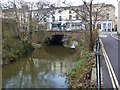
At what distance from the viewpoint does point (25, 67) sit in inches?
1217

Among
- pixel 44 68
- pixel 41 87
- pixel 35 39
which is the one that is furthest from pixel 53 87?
pixel 35 39

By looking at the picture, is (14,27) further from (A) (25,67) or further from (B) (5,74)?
(B) (5,74)

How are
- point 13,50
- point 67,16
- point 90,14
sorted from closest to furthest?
point 90,14 → point 13,50 → point 67,16

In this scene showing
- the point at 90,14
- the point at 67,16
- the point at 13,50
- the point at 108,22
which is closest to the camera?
the point at 90,14

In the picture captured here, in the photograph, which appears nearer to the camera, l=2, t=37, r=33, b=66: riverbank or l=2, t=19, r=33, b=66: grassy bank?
l=2, t=37, r=33, b=66: riverbank

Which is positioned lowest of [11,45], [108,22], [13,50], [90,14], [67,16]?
[13,50]

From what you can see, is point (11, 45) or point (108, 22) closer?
point (11, 45)

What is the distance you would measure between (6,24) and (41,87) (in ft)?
60.8

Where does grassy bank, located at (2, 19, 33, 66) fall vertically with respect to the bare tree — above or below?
below

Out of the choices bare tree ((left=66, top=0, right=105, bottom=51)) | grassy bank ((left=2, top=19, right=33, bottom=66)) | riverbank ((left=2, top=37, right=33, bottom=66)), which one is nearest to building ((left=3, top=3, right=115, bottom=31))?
bare tree ((left=66, top=0, right=105, bottom=51))

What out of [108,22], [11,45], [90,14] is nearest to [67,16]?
[108,22]

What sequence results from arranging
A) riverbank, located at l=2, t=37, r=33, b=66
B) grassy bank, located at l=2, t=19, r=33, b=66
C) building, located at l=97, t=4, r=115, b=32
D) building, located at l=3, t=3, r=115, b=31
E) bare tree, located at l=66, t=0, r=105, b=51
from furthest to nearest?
building, located at l=97, t=4, r=115, b=32
building, located at l=3, t=3, r=115, b=31
grassy bank, located at l=2, t=19, r=33, b=66
riverbank, located at l=2, t=37, r=33, b=66
bare tree, located at l=66, t=0, r=105, b=51

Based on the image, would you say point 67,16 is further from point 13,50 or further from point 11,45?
point 13,50

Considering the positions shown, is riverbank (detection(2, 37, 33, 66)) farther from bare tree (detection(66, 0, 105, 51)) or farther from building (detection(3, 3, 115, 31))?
bare tree (detection(66, 0, 105, 51))
